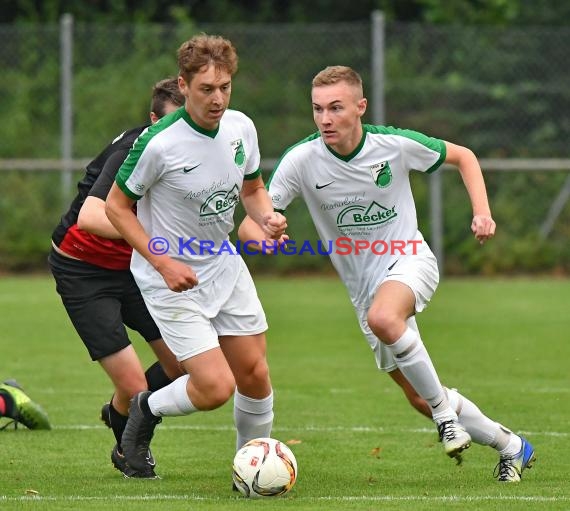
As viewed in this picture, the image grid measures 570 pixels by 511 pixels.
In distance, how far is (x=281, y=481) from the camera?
586 cm

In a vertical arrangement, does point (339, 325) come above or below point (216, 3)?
below

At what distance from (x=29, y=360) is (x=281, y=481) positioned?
5583 mm

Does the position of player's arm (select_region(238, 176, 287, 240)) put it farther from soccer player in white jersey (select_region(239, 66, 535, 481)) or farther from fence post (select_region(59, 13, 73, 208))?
fence post (select_region(59, 13, 73, 208))

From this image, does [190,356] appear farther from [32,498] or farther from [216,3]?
[216,3]

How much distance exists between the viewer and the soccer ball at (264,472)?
5.84 meters

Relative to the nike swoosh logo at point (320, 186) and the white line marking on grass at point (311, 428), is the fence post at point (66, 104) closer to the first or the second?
the white line marking on grass at point (311, 428)

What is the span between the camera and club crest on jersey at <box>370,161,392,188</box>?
21.6 feet

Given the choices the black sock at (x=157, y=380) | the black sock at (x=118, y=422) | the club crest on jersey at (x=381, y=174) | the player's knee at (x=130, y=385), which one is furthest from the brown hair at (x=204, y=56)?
the black sock at (x=118, y=422)

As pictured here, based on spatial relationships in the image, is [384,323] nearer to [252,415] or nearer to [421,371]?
[421,371]

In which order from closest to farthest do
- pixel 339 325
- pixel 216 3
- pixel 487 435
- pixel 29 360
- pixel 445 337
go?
pixel 487 435 → pixel 29 360 → pixel 445 337 → pixel 339 325 → pixel 216 3

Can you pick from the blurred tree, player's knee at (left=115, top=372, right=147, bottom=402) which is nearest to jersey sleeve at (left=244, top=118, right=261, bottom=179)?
player's knee at (left=115, top=372, right=147, bottom=402)

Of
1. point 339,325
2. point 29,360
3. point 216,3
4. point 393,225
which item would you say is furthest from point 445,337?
A: point 216,3

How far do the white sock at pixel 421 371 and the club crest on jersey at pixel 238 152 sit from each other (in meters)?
1.08

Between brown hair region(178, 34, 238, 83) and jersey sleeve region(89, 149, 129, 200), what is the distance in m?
0.84
